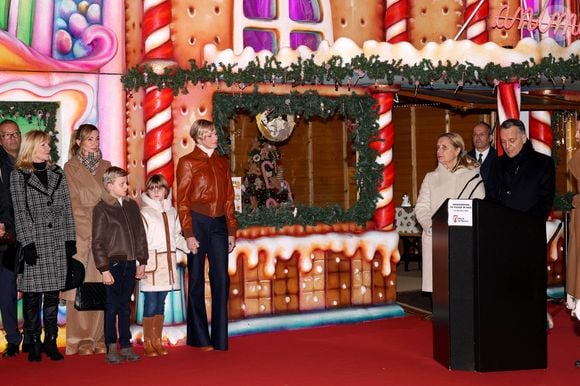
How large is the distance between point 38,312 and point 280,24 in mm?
3455

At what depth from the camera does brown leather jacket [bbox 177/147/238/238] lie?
307 inches

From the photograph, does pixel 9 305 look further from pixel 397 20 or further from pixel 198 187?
pixel 397 20

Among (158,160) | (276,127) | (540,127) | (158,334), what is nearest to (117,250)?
(158,334)

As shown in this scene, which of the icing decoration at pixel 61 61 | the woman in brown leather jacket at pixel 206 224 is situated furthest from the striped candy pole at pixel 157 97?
Result: the woman in brown leather jacket at pixel 206 224

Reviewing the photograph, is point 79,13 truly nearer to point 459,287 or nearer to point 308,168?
point 459,287

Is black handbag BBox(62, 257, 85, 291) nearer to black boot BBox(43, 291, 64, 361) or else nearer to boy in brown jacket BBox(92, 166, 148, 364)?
black boot BBox(43, 291, 64, 361)

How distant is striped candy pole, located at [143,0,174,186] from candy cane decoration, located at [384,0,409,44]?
2.24 m

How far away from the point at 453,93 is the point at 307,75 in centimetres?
188

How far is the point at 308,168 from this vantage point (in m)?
16.3

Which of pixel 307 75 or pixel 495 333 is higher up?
pixel 307 75

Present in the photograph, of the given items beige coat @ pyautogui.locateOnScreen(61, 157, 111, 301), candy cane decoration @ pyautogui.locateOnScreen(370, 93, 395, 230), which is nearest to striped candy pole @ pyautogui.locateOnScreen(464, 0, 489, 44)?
candy cane decoration @ pyautogui.locateOnScreen(370, 93, 395, 230)

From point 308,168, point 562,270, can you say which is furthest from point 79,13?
point 308,168

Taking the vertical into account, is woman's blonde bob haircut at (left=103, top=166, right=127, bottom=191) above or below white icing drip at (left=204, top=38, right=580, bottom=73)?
below

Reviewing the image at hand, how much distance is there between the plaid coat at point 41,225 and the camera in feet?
24.1
